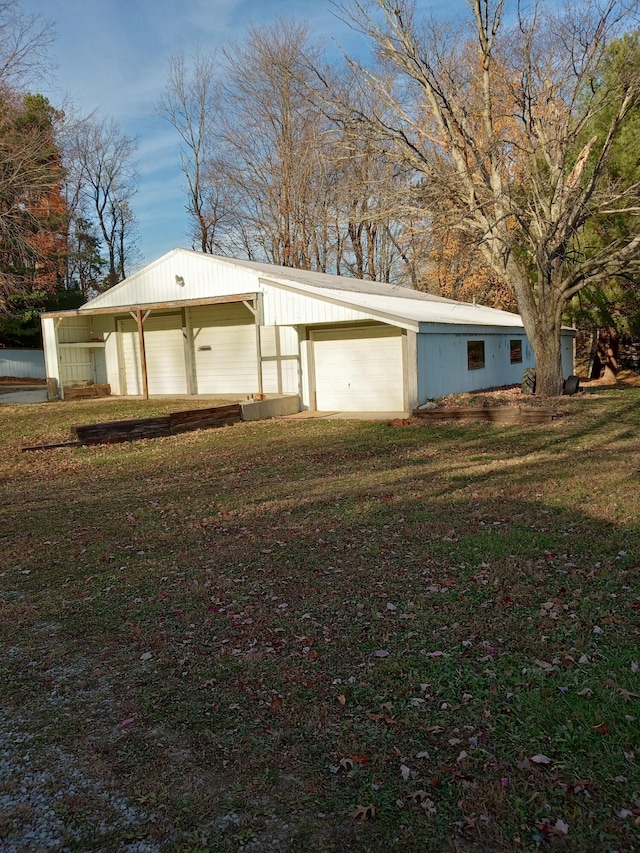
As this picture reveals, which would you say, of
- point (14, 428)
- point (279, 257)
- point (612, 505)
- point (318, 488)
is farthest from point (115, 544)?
point (279, 257)

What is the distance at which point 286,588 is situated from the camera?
15.0 feet

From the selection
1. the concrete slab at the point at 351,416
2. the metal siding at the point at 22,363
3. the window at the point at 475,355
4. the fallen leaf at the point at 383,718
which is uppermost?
the metal siding at the point at 22,363

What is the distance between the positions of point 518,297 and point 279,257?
59.3 ft

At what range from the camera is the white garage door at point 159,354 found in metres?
20.5

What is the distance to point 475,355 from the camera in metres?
18.0

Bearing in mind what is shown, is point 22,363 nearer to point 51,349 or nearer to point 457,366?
point 51,349

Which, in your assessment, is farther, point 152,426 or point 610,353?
point 610,353

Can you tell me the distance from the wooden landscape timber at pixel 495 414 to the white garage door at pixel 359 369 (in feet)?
5.59

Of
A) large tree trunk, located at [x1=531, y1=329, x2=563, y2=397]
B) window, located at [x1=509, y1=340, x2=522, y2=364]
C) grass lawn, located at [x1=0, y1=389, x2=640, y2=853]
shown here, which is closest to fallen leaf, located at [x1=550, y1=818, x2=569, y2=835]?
grass lawn, located at [x1=0, y1=389, x2=640, y2=853]

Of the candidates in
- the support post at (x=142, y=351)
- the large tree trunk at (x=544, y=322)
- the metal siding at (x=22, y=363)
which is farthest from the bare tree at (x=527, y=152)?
the metal siding at (x=22, y=363)

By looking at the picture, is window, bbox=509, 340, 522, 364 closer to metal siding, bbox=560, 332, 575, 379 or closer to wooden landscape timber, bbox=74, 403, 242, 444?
metal siding, bbox=560, 332, 575, 379

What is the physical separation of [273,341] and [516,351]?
9.09 metres

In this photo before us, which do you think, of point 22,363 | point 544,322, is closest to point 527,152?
point 544,322

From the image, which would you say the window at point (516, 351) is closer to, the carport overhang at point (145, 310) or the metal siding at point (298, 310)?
the metal siding at point (298, 310)
